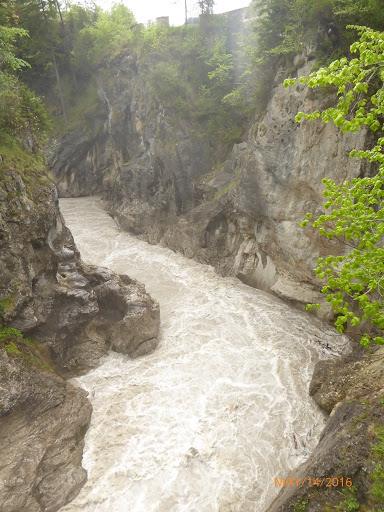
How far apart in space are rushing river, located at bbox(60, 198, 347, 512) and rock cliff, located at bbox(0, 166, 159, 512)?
0.72 metres

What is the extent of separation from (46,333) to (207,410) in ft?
22.2

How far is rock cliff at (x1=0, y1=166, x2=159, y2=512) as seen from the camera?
350 inches

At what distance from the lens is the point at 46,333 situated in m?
12.7

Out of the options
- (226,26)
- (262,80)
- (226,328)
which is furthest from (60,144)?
(226,328)

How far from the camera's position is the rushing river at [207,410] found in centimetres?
886

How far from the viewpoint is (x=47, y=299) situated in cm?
1315

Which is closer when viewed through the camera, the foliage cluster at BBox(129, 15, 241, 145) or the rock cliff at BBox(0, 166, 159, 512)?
the rock cliff at BBox(0, 166, 159, 512)

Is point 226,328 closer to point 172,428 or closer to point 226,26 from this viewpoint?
point 172,428

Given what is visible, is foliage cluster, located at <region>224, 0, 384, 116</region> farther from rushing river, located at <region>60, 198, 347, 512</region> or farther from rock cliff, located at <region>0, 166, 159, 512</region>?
rock cliff, located at <region>0, 166, 159, 512</region>

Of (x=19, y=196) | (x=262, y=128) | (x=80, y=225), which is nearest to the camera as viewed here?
(x=19, y=196)

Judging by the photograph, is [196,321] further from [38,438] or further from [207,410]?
[38,438]

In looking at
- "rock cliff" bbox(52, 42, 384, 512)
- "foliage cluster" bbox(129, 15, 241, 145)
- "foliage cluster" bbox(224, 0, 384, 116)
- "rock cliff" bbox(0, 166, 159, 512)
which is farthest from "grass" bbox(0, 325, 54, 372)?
"foliage cluster" bbox(129, 15, 241, 145)

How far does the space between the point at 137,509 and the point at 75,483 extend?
1.88 metres

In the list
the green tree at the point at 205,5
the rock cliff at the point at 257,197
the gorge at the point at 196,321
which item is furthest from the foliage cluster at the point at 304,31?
the green tree at the point at 205,5
